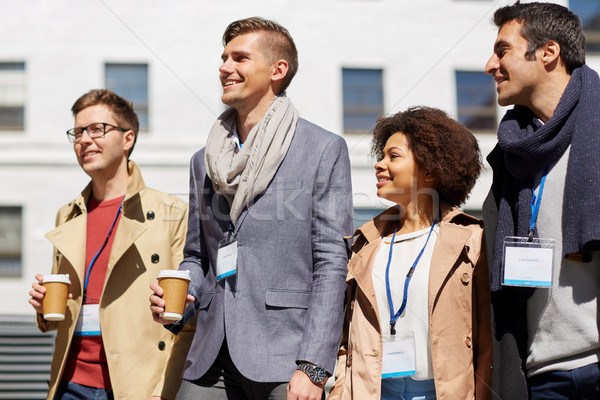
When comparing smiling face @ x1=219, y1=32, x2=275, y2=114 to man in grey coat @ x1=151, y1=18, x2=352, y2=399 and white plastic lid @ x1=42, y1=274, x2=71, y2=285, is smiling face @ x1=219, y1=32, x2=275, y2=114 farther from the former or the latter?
white plastic lid @ x1=42, y1=274, x2=71, y2=285

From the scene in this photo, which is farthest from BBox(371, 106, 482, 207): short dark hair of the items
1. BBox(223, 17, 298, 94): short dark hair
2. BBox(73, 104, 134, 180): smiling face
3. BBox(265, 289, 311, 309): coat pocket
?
BBox(73, 104, 134, 180): smiling face

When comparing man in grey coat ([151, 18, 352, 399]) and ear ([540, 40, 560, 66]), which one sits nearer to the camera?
ear ([540, 40, 560, 66])

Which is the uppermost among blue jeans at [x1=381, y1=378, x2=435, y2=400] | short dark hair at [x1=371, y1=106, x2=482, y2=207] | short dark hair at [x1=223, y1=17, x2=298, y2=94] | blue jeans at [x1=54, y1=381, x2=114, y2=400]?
short dark hair at [x1=223, y1=17, x2=298, y2=94]

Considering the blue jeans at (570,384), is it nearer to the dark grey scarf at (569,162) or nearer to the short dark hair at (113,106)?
the dark grey scarf at (569,162)

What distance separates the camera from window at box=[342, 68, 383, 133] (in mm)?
16328

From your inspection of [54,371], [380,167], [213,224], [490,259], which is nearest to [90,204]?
[54,371]

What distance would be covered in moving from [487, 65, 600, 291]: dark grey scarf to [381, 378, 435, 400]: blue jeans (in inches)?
21.6

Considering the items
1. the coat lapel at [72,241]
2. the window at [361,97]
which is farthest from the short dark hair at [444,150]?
the window at [361,97]

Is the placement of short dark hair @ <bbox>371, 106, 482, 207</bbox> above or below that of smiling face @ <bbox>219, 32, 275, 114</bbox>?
below

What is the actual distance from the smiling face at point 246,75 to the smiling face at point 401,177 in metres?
0.64

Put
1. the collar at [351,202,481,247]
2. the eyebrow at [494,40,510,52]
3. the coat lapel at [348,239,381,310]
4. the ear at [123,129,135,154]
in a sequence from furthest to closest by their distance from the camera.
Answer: the ear at [123,129,135,154]
the collar at [351,202,481,247]
the coat lapel at [348,239,381,310]
the eyebrow at [494,40,510,52]

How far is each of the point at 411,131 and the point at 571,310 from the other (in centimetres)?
134

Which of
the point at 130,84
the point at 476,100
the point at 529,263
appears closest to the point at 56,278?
the point at 529,263

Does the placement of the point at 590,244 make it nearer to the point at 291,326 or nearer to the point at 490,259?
the point at 490,259
